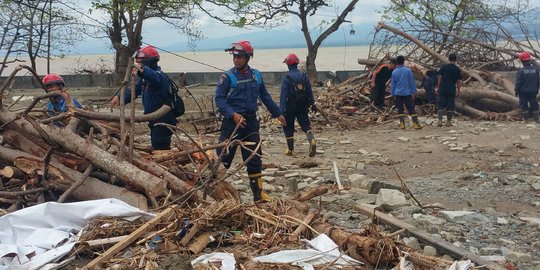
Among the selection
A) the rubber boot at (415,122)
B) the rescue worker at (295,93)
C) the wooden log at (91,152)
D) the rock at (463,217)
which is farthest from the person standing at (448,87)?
the wooden log at (91,152)

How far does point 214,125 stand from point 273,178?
4.94 m

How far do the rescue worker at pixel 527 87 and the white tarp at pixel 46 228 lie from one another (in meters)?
9.88

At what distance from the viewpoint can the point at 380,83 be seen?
13.9 metres

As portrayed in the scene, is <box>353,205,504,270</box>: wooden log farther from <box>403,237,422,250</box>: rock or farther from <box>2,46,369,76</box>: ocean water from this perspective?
<box>2,46,369,76</box>: ocean water

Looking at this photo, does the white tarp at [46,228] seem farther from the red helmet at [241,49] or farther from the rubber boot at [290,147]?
the rubber boot at [290,147]

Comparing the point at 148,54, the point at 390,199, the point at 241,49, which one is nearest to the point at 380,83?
the point at 390,199

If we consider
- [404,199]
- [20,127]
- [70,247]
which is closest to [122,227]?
[70,247]

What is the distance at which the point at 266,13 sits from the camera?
21.5 meters

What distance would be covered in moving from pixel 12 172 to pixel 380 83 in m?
9.98

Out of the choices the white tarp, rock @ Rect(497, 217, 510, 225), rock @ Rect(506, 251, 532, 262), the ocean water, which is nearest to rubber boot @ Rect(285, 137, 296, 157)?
the ocean water

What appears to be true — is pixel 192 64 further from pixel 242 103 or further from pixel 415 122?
pixel 242 103

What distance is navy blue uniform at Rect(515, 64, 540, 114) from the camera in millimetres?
12203

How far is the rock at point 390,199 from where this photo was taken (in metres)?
5.79

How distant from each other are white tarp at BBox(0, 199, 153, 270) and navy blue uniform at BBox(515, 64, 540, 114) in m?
9.88
